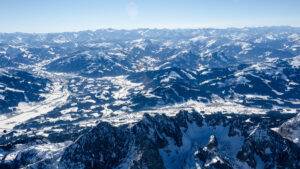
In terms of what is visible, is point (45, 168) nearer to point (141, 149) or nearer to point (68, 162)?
point (68, 162)

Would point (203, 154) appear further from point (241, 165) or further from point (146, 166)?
point (146, 166)

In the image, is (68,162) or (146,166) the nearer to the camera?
(146,166)

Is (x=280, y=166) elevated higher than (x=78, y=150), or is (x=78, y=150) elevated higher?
(x=78, y=150)

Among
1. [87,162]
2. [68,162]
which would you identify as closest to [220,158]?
[87,162]

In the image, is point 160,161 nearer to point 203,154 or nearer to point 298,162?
point 203,154

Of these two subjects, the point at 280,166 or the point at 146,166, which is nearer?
the point at 146,166

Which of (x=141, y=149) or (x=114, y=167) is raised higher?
(x=141, y=149)

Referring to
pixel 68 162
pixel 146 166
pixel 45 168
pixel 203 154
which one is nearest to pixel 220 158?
pixel 203 154

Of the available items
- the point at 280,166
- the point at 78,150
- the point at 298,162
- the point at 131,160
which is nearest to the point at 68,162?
the point at 78,150
